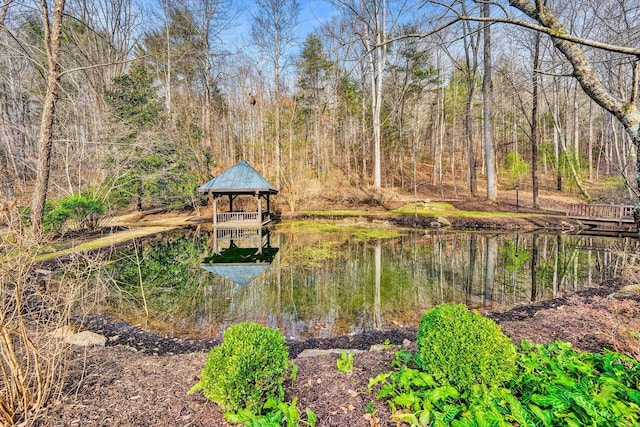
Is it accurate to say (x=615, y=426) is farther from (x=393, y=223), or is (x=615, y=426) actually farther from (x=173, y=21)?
(x=173, y=21)

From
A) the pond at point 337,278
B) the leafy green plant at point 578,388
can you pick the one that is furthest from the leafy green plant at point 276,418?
the pond at point 337,278

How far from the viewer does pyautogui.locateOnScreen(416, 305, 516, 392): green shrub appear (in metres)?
2.20

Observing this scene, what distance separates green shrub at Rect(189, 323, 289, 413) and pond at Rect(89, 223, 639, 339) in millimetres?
2079

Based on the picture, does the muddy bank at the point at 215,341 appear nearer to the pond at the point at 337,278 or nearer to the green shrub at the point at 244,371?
the pond at the point at 337,278

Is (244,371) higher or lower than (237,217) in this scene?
lower

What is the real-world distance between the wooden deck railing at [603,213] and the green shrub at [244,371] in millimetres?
16369

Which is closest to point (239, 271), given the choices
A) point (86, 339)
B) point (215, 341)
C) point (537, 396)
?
point (215, 341)

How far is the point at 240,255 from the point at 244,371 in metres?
8.41

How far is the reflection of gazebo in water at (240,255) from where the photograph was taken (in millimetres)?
8359

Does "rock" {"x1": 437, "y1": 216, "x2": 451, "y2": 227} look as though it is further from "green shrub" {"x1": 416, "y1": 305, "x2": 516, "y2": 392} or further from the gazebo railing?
"green shrub" {"x1": 416, "y1": 305, "x2": 516, "y2": 392}

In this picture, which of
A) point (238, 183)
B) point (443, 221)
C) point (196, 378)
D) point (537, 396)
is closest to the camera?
point (537, 396)

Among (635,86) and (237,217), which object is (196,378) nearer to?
(635,86)

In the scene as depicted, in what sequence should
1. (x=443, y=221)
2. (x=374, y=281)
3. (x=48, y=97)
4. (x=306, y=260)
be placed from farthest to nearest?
(x=443, y=221) → (x=306, y=260) → (x=374, y=281) → (x=48, y=97)

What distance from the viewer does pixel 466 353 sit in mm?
2246
